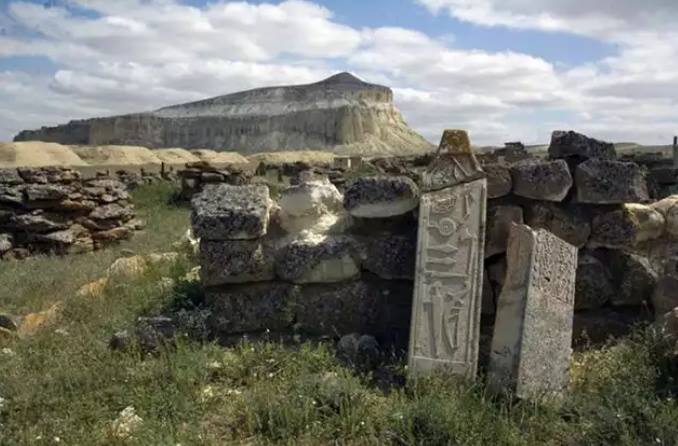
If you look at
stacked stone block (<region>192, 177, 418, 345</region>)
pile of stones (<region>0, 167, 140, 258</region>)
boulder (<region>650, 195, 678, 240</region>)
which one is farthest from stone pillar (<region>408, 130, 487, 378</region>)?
pile of stones (<region>0, 167, 140, 258</region>)

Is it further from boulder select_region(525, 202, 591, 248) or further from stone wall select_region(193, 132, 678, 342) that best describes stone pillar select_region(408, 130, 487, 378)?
boulder select_region(525, 202, 591, 248)

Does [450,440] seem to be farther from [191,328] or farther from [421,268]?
[191,328]

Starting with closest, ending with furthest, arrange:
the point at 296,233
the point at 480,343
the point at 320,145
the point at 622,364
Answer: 1. the point at 622,364
2. the point at 480,343
3. the point at 296,233
4. the point at 320,145

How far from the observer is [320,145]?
84375 millimetres

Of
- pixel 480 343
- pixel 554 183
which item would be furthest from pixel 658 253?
pixel 480 343

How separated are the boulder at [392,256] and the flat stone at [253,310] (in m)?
0.56

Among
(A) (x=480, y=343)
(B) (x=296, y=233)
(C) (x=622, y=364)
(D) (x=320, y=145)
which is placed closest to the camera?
(C) (x=622, y=364)

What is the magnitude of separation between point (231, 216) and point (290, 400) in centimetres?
162

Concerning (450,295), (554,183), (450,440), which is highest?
(554,183)

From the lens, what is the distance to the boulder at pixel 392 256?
15.7ft

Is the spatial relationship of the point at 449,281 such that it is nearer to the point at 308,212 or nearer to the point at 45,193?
the point at 308,212

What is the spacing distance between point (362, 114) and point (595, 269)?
81302 mm

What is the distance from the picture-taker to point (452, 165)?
4512mm

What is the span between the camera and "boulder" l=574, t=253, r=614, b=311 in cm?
484
